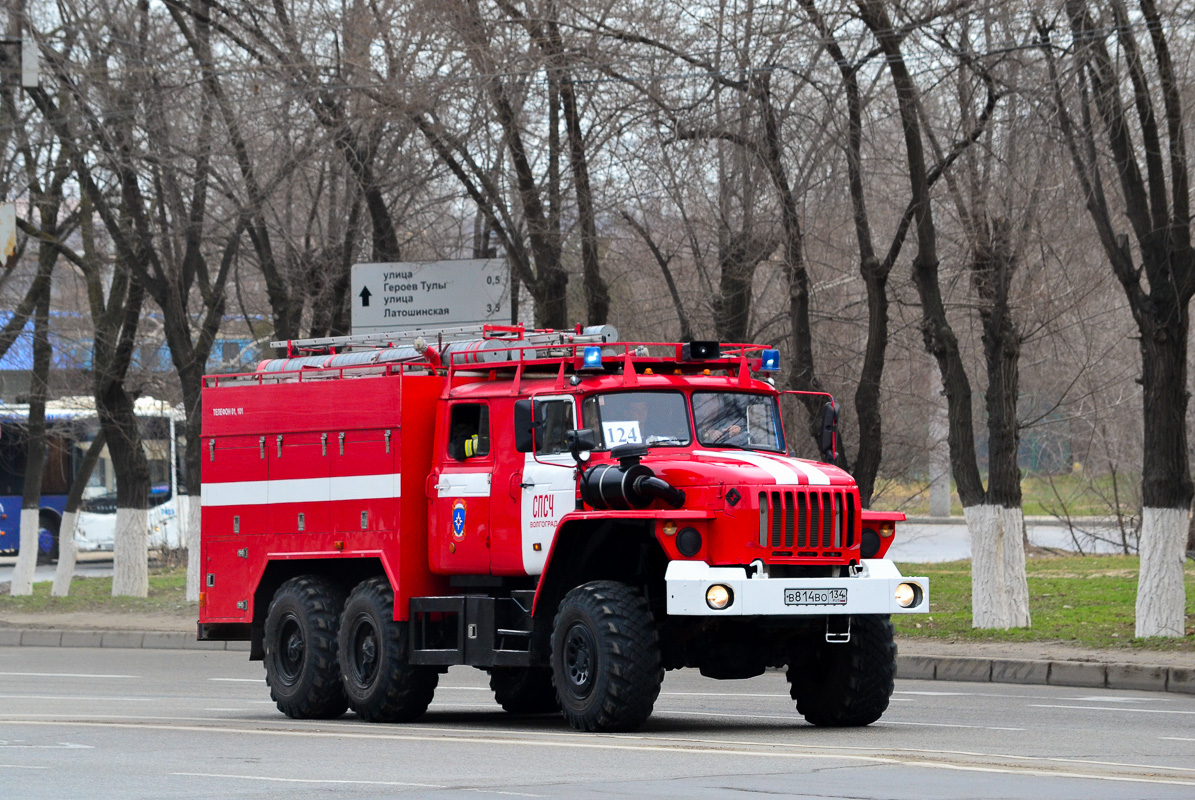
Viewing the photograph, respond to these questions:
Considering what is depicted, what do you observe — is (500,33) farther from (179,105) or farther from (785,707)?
(785,707)

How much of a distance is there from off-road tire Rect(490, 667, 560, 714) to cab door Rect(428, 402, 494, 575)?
1365 millimetres

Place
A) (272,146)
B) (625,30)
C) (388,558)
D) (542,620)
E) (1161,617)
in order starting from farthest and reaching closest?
(272,146) → (625,30) → (1161,617) → (388,558) → (542,620)

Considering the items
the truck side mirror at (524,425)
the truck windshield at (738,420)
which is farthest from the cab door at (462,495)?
the truck windshield at (738,420)

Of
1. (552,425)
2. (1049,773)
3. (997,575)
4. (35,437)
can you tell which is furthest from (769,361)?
(35,437)

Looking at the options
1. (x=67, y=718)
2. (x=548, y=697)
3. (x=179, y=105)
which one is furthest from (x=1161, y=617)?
(x=179, y=105)

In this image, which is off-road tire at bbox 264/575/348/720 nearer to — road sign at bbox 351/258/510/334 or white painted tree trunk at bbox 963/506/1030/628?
road sign at bbox 351/258/510/334

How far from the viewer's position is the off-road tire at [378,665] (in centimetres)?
1423

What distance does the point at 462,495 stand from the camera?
14.1 meters

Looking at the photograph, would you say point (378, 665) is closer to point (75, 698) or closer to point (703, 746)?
point (703, 746)

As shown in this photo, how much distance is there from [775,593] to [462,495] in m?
3.05

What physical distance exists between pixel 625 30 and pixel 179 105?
7116 mm

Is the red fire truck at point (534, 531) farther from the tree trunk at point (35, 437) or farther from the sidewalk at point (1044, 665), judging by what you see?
the tree trunk at point (35, 437)

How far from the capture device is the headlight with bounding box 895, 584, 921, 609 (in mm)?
12844

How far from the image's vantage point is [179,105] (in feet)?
81.9
